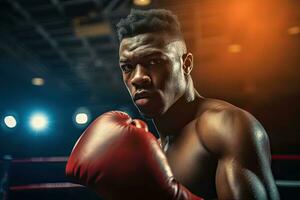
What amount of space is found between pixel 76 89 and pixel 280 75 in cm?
516

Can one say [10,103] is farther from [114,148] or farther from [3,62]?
[114,148]

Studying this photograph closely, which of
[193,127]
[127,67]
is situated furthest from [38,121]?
[193,127]

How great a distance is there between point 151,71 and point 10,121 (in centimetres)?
534

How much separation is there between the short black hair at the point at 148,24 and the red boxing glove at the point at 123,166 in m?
0.38

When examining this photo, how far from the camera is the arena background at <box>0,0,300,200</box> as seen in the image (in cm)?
471

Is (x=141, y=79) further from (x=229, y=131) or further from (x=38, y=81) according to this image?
(x=38, y=81)

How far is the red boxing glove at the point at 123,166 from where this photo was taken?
90 cm

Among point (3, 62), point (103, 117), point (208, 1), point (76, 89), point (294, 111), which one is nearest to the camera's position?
point (103, 117)

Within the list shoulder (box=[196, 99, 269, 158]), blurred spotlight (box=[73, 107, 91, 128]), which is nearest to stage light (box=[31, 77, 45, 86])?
blurred spotlight (box=[73, 107, 91, 128])

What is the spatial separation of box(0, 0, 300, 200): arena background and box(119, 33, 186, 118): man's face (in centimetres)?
262

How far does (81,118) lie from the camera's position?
662 cm

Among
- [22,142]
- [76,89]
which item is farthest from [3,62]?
[76,89]

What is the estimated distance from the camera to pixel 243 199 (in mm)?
905

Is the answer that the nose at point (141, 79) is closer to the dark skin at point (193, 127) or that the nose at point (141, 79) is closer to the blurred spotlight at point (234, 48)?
the dark skin at point (193, 127)
